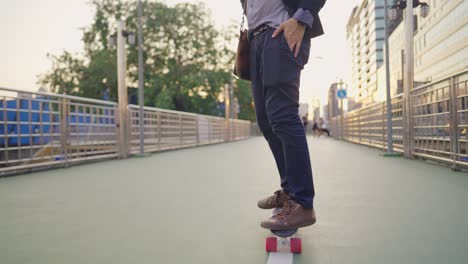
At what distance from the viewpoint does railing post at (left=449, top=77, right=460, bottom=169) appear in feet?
15.9

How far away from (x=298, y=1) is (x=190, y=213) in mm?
1533

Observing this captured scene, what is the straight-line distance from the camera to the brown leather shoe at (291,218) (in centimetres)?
173

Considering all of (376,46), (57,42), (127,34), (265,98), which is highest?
(376,46)

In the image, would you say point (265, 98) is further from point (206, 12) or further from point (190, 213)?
point (206, 12)

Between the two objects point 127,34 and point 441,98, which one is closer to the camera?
point 441,98

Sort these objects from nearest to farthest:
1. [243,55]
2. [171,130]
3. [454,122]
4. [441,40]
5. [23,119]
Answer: [243,55], [454,122], [23,119], [171,130], [441,40]

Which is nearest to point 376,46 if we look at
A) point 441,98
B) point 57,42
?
point 57,42

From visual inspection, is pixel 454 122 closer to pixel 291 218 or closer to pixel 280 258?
pixel 291 218

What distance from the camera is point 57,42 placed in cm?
3006

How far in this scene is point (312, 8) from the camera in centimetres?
188

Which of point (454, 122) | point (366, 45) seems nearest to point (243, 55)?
point (454, 122)

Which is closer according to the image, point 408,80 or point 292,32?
point 292,32

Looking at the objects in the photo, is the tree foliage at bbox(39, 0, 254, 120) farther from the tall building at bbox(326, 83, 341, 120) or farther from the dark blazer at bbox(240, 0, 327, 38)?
the dark blazer at bbox(240, 0, 327, 38)

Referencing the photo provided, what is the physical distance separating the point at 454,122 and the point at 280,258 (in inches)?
170
